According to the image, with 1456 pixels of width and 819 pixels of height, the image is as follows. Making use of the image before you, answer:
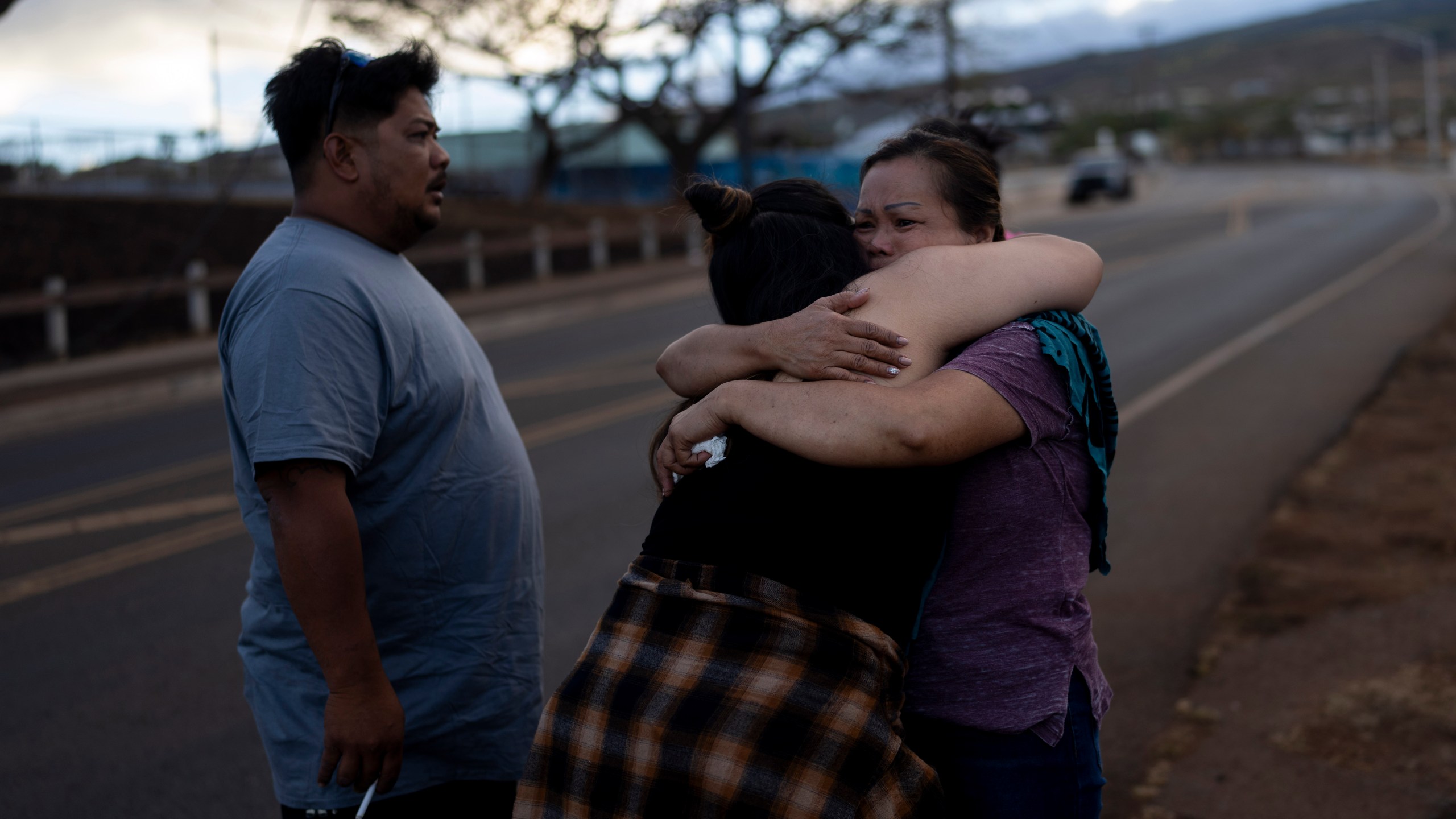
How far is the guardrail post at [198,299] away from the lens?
16953mm

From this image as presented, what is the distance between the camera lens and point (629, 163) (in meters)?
46.0

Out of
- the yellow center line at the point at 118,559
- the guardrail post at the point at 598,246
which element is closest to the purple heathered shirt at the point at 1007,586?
the yellow center line at the point at 118,559

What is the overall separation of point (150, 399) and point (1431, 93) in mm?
73115

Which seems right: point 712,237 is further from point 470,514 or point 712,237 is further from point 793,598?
point 470,514

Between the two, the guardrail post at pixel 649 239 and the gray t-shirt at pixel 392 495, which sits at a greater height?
the guardrail post at pixel 649 239

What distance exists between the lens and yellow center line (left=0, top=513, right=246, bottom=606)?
20.0 feet

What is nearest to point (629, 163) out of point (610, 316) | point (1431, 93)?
point (610, 316)

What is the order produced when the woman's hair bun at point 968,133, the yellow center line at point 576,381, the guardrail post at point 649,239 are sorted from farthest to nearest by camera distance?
the guardrail post at point 649,239, the yellow center line at point 576,381, the woman's hair bun at point 968,133

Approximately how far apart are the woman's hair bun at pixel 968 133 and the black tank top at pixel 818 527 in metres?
0.65

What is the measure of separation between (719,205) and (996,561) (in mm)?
703

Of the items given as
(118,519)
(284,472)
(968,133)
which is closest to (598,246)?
(118,519)

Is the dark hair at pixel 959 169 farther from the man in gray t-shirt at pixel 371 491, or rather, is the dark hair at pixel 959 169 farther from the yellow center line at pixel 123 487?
the yellow center line at pixel 123 487

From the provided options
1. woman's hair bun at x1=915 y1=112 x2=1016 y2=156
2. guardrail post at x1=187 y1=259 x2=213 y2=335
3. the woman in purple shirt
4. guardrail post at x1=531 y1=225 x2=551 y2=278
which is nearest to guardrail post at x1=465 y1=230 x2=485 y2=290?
guardrail post at x1=531 y1=225 x2=551 y2=278

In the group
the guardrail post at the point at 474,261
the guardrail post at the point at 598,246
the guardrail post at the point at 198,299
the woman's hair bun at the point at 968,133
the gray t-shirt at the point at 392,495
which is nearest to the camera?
the gray t-shirt at the point at 392,495
